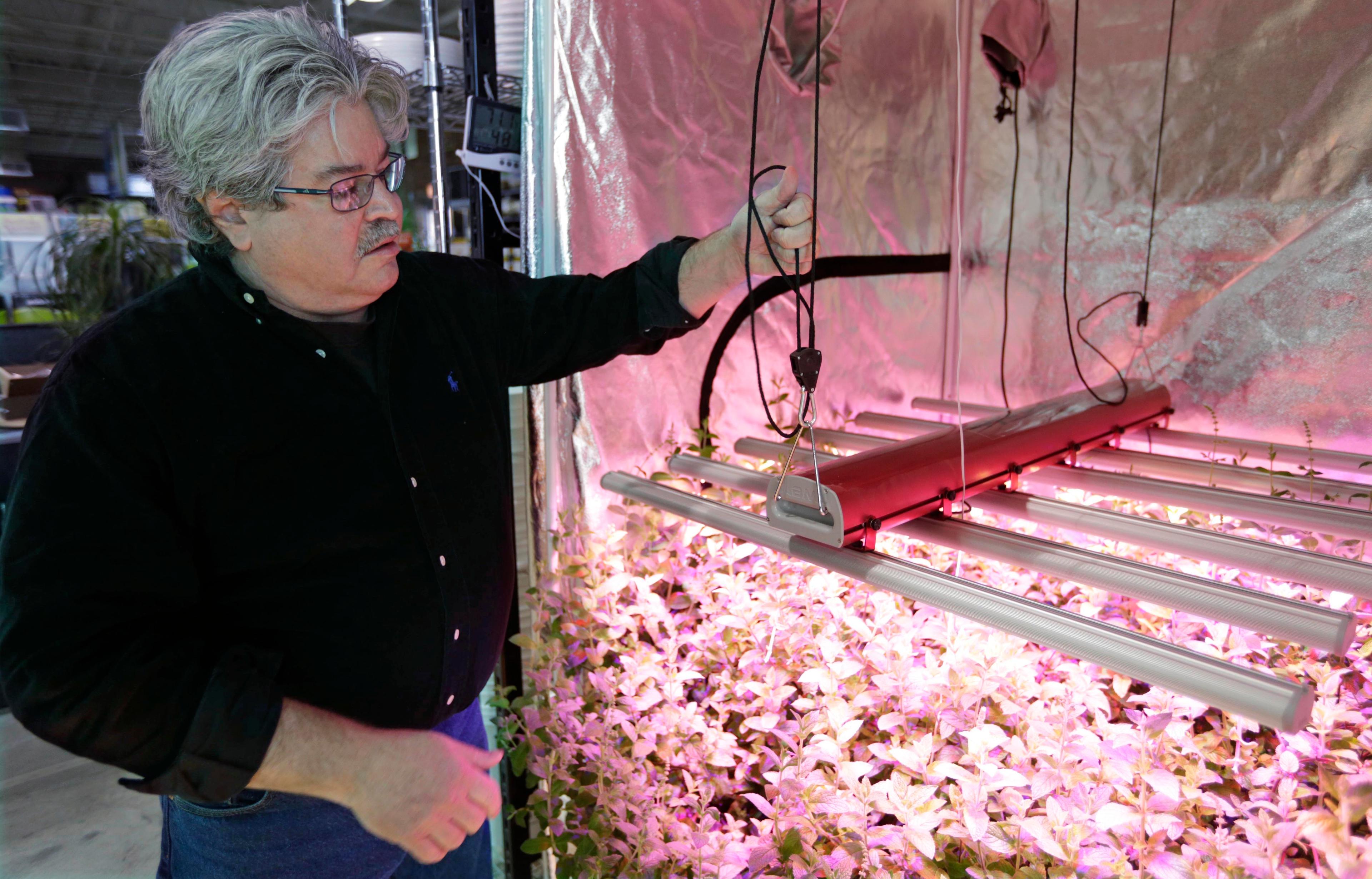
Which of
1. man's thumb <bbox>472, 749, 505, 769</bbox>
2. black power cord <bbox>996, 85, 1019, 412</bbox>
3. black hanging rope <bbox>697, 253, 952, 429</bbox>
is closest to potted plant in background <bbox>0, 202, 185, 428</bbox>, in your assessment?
black hanging rope <bbox>697, 253, 952, 429</bbox>

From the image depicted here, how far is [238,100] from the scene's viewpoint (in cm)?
91

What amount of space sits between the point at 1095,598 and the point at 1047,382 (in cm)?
119

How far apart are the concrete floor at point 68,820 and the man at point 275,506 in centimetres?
149

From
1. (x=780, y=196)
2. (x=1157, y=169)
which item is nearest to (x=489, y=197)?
(x=780, y=196)

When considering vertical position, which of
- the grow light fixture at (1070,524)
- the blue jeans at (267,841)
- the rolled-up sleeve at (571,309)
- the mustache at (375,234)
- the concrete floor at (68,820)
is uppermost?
the mustache at (375,234)

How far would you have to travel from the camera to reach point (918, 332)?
258 centimetres

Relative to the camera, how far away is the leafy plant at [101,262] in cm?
262

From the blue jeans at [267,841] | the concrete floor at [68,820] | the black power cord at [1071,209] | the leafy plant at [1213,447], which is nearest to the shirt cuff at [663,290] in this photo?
the blue jeans at [267,841]

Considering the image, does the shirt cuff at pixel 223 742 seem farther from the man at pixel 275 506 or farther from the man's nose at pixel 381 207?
the man's nose at pixel 381 207

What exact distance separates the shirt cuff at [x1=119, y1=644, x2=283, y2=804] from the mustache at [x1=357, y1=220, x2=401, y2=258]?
0.50 metres

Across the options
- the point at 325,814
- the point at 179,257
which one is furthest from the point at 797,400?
the point at 179,257

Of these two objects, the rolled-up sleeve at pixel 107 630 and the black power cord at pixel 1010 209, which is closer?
the rolled-up sleeve at pixel 107 630

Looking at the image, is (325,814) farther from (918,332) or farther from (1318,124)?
(1318,124)

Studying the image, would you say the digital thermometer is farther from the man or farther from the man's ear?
the man's ear
